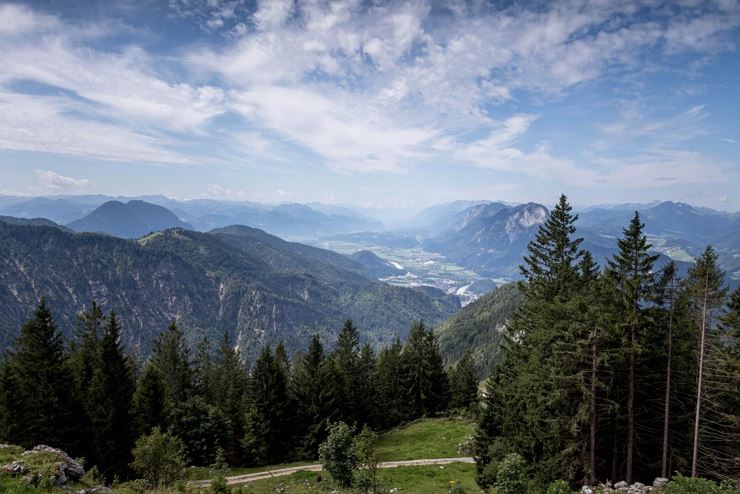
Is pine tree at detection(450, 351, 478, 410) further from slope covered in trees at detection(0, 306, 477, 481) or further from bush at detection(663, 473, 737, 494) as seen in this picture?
bush at detection(663, 473, 737, 494)

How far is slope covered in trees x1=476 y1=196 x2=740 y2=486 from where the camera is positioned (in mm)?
25969

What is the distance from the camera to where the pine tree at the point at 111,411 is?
36094 millimetres

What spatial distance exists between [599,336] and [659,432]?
11.8 meters

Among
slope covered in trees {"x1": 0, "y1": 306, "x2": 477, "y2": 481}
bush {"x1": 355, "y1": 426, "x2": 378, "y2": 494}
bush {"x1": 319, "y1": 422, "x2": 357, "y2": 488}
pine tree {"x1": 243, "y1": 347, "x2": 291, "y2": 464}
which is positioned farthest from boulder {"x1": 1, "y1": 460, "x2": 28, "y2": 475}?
pine tree {"x1": 243, "y1": 347, "x2": 291, "y2": 464}

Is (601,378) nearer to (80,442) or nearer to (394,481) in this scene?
(394,481)

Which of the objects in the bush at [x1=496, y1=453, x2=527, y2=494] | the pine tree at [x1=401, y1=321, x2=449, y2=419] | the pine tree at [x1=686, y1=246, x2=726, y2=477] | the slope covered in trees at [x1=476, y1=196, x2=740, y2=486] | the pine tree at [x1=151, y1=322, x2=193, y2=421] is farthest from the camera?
the pine tree at [x1=401, y1=321, x2=449, y2=419]

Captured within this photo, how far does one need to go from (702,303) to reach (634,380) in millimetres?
7113

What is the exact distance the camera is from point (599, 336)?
25.4 m

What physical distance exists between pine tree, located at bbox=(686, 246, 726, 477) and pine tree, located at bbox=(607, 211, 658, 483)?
2498mm

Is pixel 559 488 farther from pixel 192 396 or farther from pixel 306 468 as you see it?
pixel 192 396

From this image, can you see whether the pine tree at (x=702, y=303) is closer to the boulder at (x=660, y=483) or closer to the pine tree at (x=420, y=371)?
the boulder at (x=660, y=483)

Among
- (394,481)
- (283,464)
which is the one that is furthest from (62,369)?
(394,481)

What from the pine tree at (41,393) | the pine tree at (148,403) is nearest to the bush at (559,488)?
the pine tree at (148,403)

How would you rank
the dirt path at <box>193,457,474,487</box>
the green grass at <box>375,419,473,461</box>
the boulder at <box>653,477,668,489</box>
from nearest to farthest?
the boulder at <box>653,477,668,489</box>
the dirt path at <box>193,457,474,487</box>
the green grass at <box>375,419,473,461</box>
